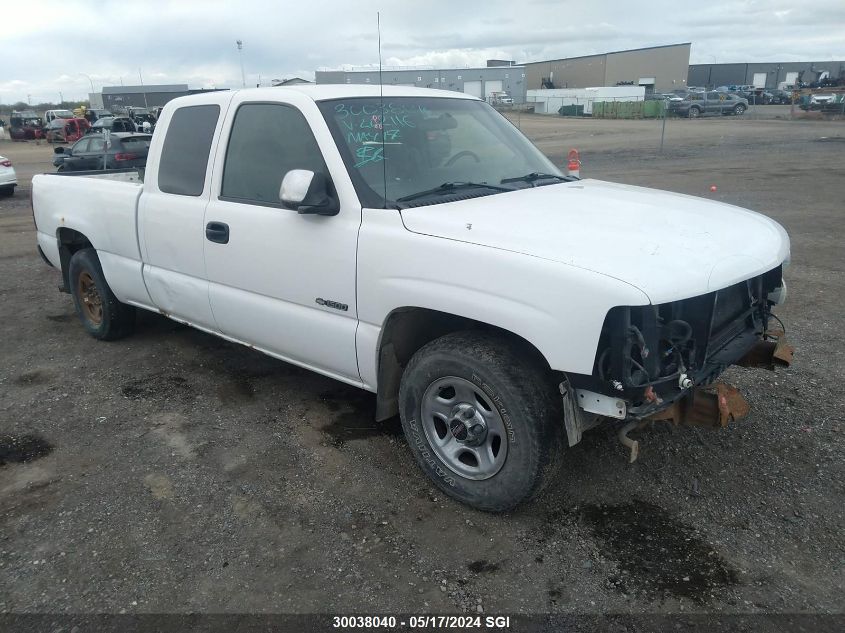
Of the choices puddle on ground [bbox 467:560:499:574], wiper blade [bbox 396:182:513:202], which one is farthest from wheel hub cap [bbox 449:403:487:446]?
wiper blade [bbox 396:182:513:202]

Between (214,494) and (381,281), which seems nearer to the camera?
(381,281)

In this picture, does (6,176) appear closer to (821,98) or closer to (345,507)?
(345,507)

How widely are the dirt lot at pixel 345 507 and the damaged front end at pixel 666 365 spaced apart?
537 mm

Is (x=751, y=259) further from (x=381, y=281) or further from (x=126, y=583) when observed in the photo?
(x=126, y=583)

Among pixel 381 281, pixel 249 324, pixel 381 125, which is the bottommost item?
pixel 249 324

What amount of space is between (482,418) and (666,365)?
2.81 ft

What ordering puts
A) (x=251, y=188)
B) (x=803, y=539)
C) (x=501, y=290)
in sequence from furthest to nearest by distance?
1. (x=251, y=188)
2. (x=803, y=539)
3. (x=501, y=290)

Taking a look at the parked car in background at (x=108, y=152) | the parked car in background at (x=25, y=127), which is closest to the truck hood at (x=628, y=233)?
the parked car in background at (x=108, y=152)

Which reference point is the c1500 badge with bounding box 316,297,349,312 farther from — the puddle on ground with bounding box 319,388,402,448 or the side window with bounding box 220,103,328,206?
the puddle on ground with bounding box 319,388,402,448

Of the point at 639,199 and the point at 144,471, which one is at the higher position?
the point at 639,199

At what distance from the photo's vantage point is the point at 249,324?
13.6 feet

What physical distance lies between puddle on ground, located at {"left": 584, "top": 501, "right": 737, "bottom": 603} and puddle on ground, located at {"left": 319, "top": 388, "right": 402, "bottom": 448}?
4.65 ft

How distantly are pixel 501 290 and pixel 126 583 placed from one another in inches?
79.7

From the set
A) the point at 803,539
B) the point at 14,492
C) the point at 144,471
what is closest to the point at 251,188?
the point at 144,471
